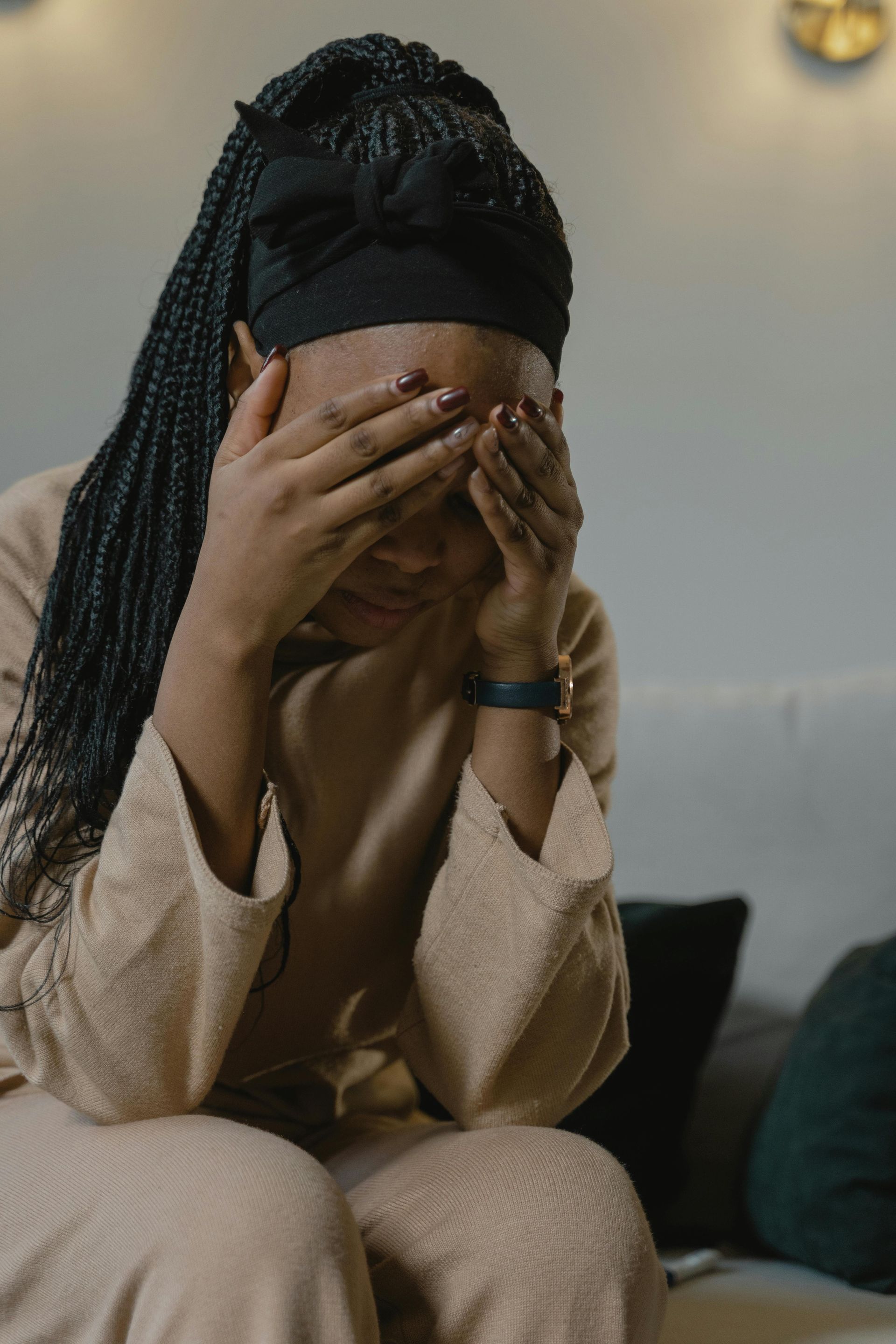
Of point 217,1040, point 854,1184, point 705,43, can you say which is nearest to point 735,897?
point 854,1184

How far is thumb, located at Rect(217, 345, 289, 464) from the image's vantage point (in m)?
0.76

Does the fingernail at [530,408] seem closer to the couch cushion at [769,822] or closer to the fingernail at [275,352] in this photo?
the fingernail at [275,352]

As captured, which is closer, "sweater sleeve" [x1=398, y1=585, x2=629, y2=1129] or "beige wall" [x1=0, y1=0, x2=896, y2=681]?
"sweater sleeve" [x1=398, y1=585, x2=629, y2=1129]

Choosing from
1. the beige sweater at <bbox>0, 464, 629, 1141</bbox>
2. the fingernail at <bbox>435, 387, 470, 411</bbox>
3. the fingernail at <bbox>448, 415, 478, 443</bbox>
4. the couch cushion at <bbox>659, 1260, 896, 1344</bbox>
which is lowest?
the couch cushion at <bbox>659, 1260, 896, 1344</bbox>

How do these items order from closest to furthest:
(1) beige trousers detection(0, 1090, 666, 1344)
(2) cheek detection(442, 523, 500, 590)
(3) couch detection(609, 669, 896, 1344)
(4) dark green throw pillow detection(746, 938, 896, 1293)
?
(1) beige trousers detection(0, 1090, 666, 1344), (2) cheek detection(442, 523, 500, 590), (4) dark green throw pillow detection(746, 938, 896, 1293), (3) couch detection(609, 669, 896, 1344)

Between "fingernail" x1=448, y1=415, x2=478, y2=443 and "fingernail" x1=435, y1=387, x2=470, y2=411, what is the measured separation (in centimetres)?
1

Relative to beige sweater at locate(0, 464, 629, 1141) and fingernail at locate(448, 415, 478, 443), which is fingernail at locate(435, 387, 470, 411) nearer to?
fingernail at locate(448, 415, 478, 443)

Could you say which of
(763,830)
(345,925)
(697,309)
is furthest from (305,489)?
(697,309)

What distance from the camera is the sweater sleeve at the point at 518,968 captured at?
0.81 meters

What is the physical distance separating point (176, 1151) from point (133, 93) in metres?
1.53

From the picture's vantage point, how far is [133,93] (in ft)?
5.42

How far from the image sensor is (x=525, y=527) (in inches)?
31.1

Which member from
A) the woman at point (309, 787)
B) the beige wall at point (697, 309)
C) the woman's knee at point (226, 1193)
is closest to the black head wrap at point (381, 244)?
the woman at point (309, 787)

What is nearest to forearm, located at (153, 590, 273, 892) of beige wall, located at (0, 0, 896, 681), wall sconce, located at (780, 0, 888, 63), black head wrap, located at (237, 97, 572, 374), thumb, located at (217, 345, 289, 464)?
thumb, located at (217, 345, 289, 464)
